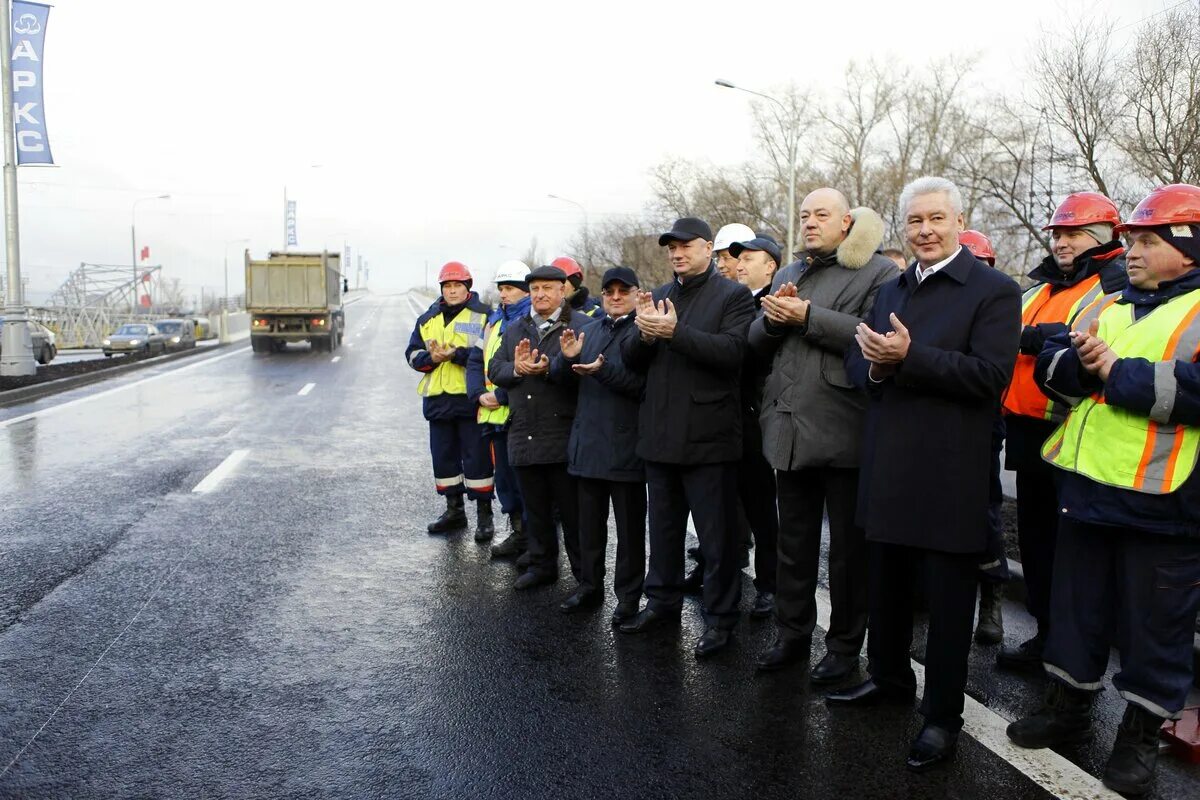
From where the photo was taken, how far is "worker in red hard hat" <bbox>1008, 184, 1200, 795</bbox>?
332 centimetres

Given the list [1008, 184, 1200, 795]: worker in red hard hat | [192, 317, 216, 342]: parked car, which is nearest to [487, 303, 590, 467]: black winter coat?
[1008, 184, 1200, 795]: worker in red hard hat

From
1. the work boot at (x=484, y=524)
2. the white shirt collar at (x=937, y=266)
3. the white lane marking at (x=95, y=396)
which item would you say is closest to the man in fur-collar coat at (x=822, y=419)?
the white shirt collar at (x=937, y=266)

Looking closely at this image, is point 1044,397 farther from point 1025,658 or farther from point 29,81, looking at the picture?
point 29,81

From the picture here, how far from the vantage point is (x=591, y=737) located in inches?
149

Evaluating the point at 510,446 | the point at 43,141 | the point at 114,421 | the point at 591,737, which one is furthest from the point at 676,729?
the point at 43,141

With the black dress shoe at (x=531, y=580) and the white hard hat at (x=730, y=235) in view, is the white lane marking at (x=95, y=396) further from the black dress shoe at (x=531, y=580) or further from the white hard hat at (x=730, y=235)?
the white hard hat at (x=730, y=235)

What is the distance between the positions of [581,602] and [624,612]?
346 mm

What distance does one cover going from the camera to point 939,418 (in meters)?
3.68

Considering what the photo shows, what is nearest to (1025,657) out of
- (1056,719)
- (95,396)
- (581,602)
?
(1056,719)

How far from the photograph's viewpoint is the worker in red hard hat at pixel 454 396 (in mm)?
7188

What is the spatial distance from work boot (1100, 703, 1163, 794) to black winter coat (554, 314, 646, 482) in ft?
8.66

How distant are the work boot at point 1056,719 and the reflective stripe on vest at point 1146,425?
34.9 inches

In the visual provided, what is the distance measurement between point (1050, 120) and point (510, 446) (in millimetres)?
23388

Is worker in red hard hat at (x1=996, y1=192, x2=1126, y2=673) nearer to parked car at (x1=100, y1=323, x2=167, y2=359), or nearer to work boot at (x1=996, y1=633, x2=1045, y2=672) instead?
work boot at (x1=996, y1=633, x2=1045, y2=672)
